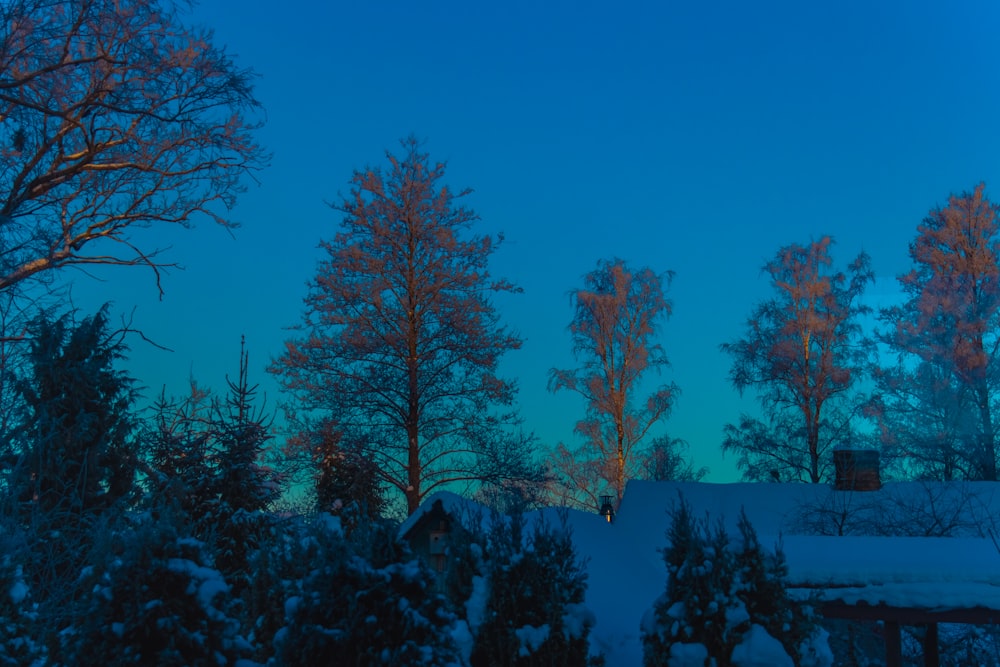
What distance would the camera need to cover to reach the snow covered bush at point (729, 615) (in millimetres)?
6387

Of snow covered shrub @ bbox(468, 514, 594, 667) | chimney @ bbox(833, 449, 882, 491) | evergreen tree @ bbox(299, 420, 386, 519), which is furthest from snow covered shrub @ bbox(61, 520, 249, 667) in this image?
chimney @ bbox(833, 449, 882, 491)

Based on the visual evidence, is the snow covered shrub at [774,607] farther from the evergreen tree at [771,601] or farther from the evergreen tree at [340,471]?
the evergreen tree at [340,471]

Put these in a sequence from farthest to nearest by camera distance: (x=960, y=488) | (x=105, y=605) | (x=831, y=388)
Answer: (x=831, y=388) < (x=960, y=488) < (x=105, y=605)

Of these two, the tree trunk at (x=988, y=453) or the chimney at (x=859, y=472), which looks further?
the tree trunk at (x=988, y=453)

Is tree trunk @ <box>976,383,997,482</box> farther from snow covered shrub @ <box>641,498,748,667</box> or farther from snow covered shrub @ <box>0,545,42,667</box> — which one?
snow covered shrub @ <box>0,545,42,667</box>

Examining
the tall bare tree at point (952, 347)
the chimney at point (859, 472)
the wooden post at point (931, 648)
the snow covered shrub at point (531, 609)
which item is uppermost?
the tall bare tree at point (952, 347)

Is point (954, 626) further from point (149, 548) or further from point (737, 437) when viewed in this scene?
point (149, 548)

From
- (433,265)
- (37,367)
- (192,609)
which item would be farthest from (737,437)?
(192,609)

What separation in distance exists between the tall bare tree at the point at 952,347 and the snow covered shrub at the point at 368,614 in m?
18.9

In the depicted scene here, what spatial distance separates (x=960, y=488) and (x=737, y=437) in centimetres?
834

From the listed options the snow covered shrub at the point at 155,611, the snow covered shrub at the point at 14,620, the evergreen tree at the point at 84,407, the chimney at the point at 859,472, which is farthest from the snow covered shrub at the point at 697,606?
the chimney at the point at 859,472

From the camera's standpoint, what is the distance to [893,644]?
9250mm

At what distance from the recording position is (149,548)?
5.85m

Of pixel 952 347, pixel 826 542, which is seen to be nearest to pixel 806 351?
pixel 952 347
